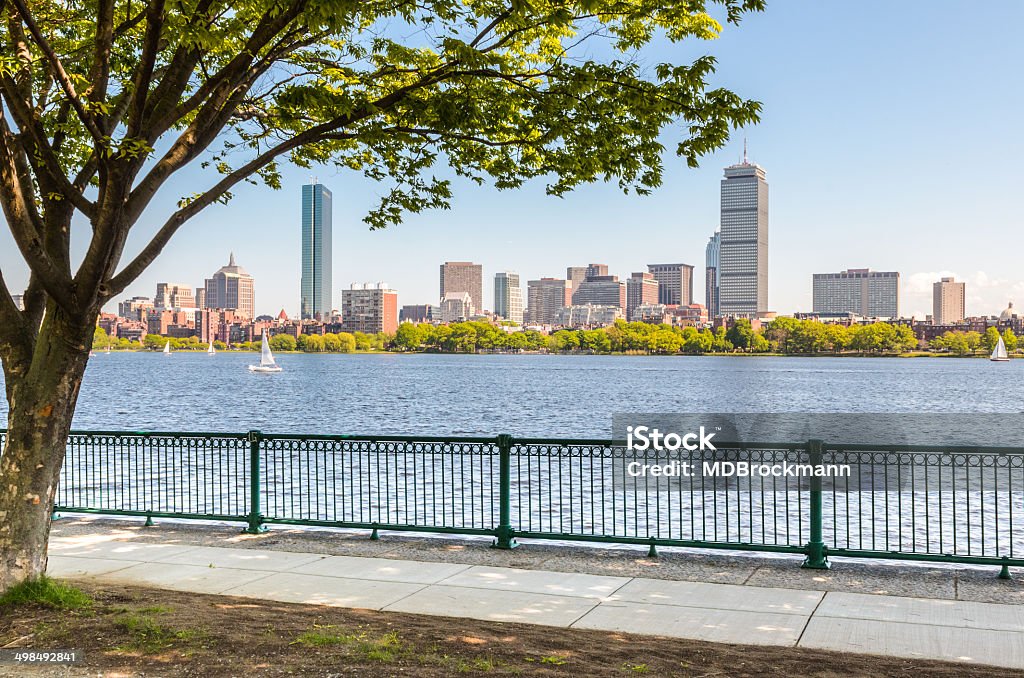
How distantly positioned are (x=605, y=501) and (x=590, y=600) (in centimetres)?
1495

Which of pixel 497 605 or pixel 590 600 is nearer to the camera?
pixel 497 605

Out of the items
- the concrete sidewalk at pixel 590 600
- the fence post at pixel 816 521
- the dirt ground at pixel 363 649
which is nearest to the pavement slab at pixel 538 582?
the concrete sidewalk at pixel 590 600

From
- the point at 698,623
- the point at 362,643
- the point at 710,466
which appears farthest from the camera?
the point at 710,466

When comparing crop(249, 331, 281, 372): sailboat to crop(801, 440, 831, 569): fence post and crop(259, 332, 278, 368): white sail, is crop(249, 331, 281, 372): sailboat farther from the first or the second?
crop(801, 440, 831, 569): fence post

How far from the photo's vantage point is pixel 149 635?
7.86m

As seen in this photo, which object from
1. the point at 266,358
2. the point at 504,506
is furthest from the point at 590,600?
the point at 266,358

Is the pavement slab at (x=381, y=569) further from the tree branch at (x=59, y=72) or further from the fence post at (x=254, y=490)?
the tree branch at (x=59, y=72)

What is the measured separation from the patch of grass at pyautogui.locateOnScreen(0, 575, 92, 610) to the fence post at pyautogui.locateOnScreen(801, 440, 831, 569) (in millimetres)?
7711

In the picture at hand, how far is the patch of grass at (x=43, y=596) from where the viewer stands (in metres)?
8.57

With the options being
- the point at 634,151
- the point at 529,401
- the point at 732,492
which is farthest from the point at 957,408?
the point at 634,151

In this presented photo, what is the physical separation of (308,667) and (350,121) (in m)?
5.39

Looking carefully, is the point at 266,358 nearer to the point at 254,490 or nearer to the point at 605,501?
the point at 605,501

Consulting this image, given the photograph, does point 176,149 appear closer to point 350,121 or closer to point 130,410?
point 350,121

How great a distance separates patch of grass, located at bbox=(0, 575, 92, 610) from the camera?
8.57 meters
